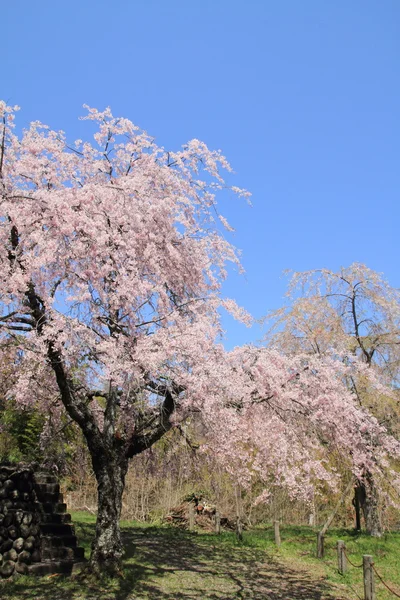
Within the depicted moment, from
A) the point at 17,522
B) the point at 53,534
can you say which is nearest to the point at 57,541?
the point at 53,534

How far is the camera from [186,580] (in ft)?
31.6

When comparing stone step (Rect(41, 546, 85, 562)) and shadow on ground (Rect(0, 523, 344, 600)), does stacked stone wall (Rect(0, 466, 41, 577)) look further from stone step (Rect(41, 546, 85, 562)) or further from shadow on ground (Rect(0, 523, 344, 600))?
shadow on ground (Rect(0, 523, 344, 600))

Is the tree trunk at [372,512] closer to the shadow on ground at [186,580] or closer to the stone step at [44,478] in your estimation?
the shadow on ground at [186,580]

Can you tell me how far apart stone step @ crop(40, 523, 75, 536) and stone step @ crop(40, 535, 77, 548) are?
0.11 metres

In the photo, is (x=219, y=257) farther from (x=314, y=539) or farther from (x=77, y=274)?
(x=314, y=539)

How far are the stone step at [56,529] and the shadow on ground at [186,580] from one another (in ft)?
3.93

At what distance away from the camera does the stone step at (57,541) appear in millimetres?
9469

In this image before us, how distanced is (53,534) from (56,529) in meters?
0.12

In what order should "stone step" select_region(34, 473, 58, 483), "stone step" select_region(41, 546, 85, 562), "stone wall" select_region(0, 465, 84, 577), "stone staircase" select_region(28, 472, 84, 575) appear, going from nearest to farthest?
"stone wall" select_region(0, 465, 84, 577) < "stone staircase" select_region(28, 472, 84, 575) < "stone step" select_region(41, 546, 85, 562) < "stone step" select_region(34, 473, 58, 483)

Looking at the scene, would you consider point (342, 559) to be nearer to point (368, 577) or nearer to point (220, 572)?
point (220, 572)

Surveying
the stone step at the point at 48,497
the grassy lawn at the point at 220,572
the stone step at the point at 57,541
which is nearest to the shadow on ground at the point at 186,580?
the grassy lawn at the point at 220,572

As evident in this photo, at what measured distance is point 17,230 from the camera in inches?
A: 319

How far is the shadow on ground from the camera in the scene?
7.98 metres

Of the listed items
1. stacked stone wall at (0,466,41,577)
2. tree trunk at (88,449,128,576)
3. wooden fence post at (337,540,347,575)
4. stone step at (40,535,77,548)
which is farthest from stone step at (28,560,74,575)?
wooden fence post at (337,540,347,575)
